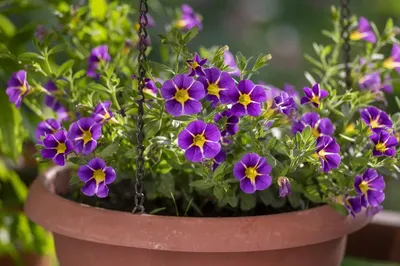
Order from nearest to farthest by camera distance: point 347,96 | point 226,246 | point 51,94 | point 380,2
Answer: point 226,246
point 347,96
point 51,94
point 380,2

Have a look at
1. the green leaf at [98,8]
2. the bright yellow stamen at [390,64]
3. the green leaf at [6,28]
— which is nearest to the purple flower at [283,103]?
the bright yellow stamen at [390,64]

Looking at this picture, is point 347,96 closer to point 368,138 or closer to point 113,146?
point 368,138

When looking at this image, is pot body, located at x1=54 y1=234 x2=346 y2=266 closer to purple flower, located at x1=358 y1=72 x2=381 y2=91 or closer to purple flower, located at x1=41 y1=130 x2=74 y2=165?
purple flower, located at x1=41 y1=130 x2=74 y2=165

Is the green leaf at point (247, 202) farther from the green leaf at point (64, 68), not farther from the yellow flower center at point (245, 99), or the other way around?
the green leaf at point (64, 68)

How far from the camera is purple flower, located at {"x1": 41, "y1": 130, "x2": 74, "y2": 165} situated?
3.15ft

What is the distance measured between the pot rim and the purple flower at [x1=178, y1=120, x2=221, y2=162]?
0.09 m

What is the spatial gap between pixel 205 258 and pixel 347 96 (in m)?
0.33

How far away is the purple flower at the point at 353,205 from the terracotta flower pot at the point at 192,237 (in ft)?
0.06

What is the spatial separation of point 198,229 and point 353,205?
0.79ft

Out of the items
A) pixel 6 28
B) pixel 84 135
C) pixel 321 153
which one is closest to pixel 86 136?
pixel 84 135

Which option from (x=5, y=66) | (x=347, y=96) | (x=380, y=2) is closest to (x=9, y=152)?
(x=5, y=66)

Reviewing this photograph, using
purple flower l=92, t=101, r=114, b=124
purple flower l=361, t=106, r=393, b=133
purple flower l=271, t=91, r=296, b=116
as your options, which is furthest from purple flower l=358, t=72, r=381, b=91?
purple flower l=92, t=101, r=114, b=124

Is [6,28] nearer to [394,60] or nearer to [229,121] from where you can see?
[229,121]

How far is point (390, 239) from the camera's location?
4.46 feet
